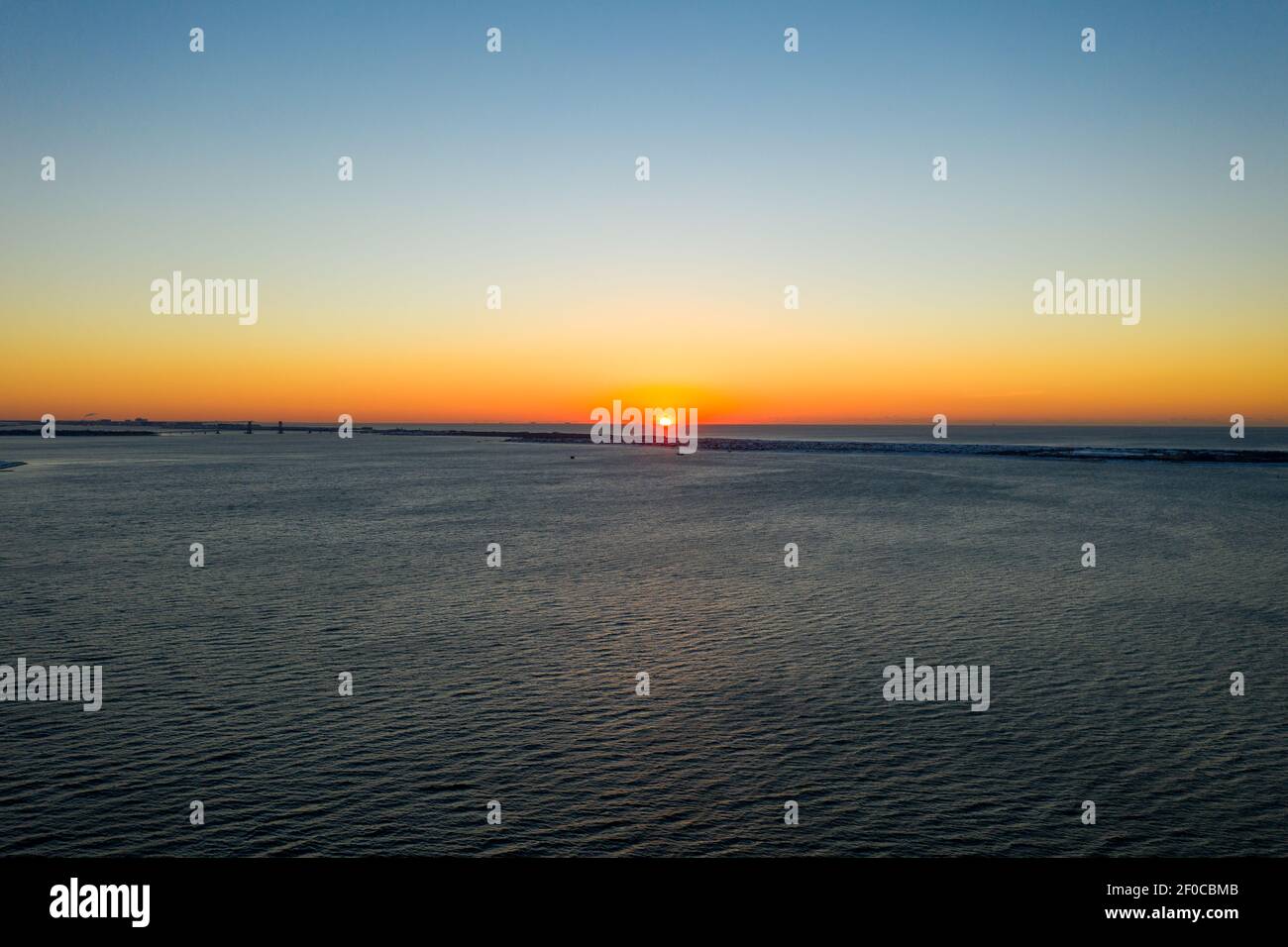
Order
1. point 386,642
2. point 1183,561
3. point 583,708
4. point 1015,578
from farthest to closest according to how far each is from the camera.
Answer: point 1183,561 < point 1015,578 < point 386,642 < point 583,708

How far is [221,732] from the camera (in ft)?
62.4

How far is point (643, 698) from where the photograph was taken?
21812 mm

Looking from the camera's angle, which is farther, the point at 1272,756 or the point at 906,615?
the point at 906,615

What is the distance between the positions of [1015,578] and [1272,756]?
22.1 meters

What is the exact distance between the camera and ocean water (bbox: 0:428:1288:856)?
14703 millimetres

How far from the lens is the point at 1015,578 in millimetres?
39562

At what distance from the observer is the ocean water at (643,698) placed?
48.2 ft

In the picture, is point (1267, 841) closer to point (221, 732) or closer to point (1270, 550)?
point (221, 732)

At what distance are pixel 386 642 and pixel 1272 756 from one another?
23.6 meters

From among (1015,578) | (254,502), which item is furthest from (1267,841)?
(254,502)
